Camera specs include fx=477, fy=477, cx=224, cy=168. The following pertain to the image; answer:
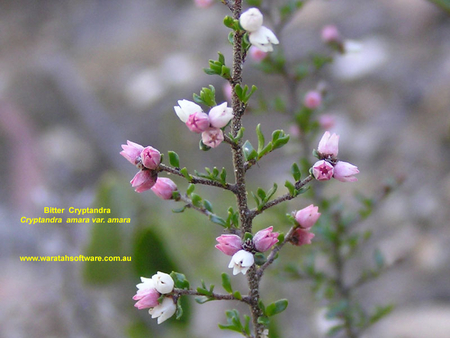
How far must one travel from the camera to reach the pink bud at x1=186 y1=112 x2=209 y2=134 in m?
0.40

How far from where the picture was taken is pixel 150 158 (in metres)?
0.42

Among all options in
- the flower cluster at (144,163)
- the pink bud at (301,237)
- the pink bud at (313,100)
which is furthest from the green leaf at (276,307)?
the pink bud at (313,100)

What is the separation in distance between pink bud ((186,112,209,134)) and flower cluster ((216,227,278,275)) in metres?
0.10

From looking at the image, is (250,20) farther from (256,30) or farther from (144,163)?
(144,163)

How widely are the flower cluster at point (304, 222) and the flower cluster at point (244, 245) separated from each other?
0.04 meters

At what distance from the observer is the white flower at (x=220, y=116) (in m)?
0.40

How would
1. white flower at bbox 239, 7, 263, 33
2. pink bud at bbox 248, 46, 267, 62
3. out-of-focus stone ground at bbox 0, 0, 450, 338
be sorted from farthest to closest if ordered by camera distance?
out-of-focus stone ground at bbox 0, 0, 450, 338 < pink bud at bbox 248, 46, 267, 62 < white flower at bbox 239, 7, 263, 33

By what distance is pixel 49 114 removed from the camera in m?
2.07

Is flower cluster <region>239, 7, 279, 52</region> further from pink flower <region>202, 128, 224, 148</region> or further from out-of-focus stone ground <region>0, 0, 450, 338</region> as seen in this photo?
out-of-focus stone ground <region>0, 0, 450, 338</region>

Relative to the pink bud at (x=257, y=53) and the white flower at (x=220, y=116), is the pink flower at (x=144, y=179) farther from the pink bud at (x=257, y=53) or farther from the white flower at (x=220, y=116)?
the pink bud at (x=257, y=53)

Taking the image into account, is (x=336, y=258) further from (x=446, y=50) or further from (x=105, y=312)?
(x=446, y=50)

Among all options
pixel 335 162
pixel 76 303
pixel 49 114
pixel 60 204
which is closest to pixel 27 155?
pixel 49 114

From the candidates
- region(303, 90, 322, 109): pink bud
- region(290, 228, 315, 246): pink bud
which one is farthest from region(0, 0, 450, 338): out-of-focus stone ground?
region(290, 228, 315, 246): pink bud

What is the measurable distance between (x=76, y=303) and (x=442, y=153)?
111 cm
